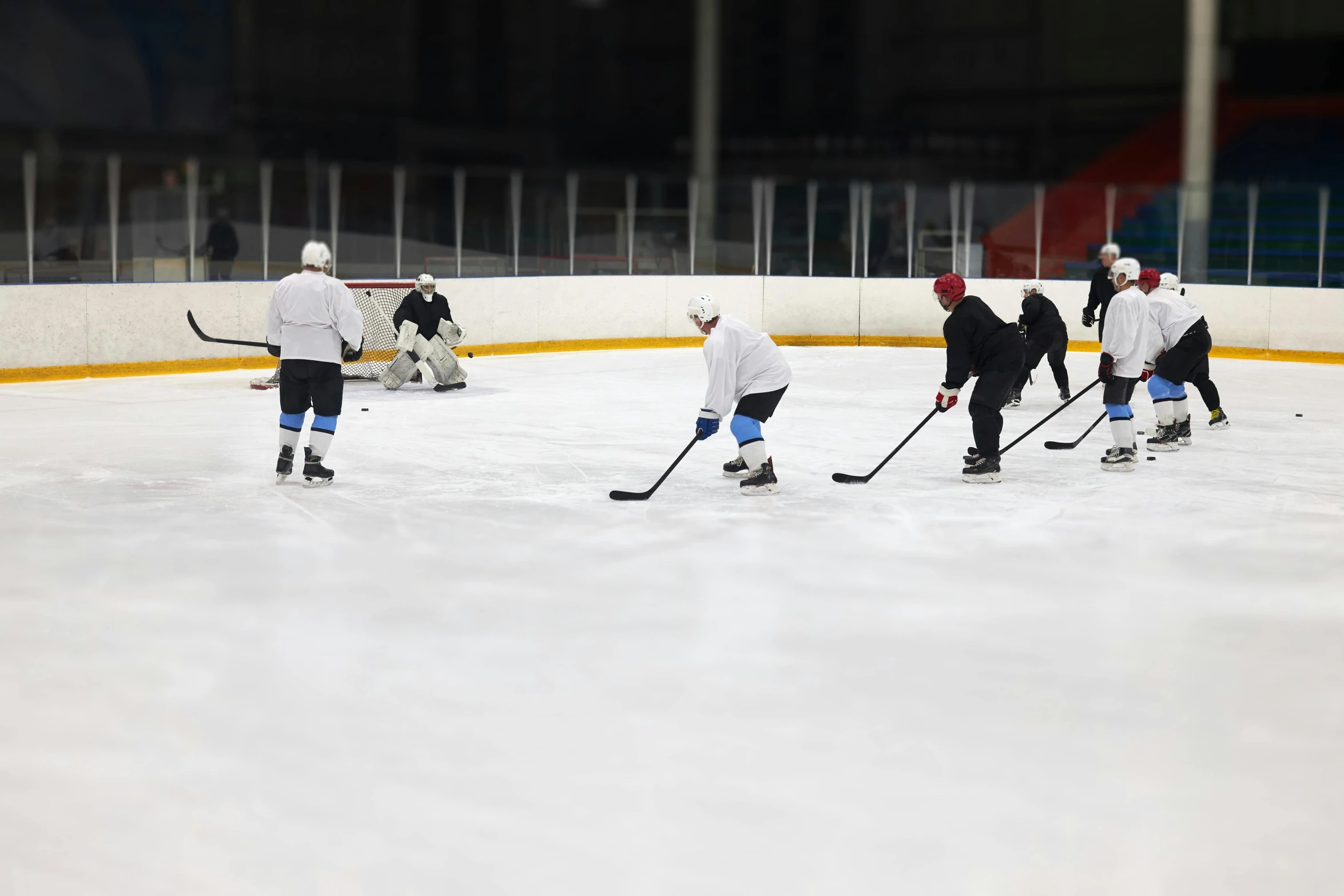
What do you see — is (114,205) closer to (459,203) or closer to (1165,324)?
(459,203)

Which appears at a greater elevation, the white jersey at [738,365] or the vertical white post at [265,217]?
the vertical white post at [265,217]

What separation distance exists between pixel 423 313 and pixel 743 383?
4541mm

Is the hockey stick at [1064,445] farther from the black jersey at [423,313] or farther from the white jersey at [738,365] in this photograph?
the black jersey at [423,313]

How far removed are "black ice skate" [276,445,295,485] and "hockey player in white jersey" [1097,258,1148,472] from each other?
13.0 feet

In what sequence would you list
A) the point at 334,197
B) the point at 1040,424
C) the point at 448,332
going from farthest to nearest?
the point at 334,197 < the point at 448,332 < the point at 1040,424

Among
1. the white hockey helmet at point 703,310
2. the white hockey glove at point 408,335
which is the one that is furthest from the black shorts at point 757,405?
the white hockey glove at point 408,335

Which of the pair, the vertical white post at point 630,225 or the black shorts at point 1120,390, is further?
the vertical white post at point 630,225

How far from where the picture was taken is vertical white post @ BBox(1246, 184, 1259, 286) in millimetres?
14227

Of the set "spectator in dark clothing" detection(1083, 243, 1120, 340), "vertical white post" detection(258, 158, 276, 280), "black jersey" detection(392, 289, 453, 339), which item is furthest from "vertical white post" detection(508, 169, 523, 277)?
"spectator in dark clothing" detection(1083, 243, 1120, 340)

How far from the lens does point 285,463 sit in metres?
6.84

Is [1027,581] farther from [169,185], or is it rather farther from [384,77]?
[384,77]

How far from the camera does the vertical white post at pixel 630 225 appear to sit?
49.6ft

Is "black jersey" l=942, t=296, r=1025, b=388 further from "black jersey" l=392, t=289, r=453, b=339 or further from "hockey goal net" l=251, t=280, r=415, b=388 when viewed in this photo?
"hockey goal net" l=251, t=280, r=415, b=388

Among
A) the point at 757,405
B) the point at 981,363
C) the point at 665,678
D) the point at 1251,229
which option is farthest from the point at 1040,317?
the point at 665,678
